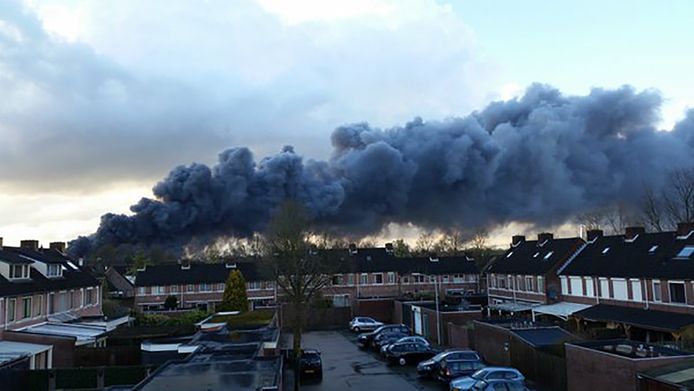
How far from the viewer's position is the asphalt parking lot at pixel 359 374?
26.5 meters

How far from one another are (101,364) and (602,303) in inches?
1268

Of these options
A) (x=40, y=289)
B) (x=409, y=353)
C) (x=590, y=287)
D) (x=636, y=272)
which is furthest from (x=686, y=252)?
(x=40, y=289)

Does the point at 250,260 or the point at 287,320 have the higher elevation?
the point at 250,260

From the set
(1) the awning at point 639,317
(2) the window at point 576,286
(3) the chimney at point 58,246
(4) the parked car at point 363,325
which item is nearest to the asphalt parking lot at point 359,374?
(4) the parked car at point 363,325

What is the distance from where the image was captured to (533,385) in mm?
24750

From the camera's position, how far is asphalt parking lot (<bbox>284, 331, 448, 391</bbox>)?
2650 cm

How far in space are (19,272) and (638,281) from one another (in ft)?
123

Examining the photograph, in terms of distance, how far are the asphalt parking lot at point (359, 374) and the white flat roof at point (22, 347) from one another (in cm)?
1184

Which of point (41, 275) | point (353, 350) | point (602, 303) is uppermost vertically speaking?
point (41, 275)

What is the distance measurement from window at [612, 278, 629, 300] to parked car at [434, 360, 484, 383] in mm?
17246

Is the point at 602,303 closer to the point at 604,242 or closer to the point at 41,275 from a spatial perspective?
the point at 604,242

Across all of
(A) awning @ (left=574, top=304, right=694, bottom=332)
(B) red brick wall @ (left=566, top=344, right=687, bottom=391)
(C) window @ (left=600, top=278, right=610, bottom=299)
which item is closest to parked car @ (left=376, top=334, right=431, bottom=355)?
(A) awning @ (left=574, top=304, right=694, bottom=332)

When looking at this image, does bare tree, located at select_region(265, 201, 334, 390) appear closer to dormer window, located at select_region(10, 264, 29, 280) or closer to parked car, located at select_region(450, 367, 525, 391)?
dormer window, located at select_region(10, 264, 29, 280)

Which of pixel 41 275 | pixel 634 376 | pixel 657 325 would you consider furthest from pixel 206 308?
pixel 634 376
